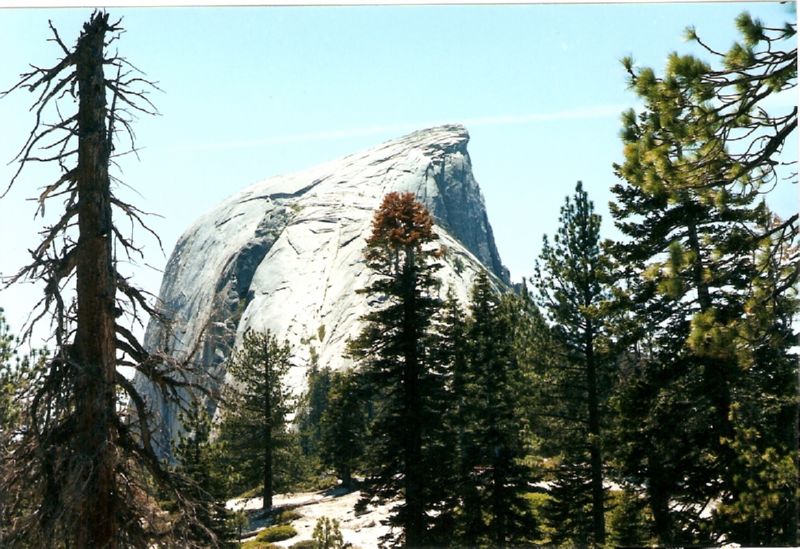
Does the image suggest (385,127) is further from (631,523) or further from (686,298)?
(631,523)

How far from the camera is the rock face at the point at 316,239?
11469 millimetres

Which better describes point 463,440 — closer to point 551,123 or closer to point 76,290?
point 551,123

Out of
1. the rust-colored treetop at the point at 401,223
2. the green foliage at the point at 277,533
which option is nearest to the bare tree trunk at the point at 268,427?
the green foliage at the point at 277,533

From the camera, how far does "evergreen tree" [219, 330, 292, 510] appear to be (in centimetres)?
1473

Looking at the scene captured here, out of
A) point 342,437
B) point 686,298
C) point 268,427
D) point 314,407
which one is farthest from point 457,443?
point 314,407

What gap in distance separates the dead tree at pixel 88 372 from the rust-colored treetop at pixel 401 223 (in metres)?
7.86

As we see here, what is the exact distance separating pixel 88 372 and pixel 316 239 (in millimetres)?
10393

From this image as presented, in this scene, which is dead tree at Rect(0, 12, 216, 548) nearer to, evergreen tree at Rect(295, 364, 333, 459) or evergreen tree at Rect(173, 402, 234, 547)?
evergreen tree at Rect(173, 402, 234, 547)

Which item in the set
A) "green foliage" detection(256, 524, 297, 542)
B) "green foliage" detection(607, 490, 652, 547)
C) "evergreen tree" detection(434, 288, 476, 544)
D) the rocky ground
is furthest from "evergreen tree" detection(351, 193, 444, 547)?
"green foliage" detection(607, 490, 652, 547)

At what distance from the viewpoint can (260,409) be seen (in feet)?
48.9

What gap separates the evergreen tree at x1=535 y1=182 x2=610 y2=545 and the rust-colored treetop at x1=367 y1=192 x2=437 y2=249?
2229 millimetres

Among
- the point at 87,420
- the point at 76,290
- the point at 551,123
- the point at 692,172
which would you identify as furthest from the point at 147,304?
the point at 551,123

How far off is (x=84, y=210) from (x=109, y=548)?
2470 millimetres

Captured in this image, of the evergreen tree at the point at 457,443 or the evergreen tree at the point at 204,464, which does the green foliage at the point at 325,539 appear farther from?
the evergreen tree at the point at 457,443
